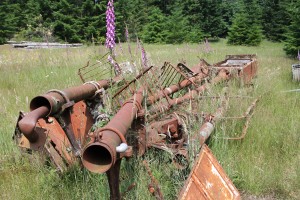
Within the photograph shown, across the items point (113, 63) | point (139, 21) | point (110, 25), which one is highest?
point (139, 21)

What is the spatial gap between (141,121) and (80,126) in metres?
0.74

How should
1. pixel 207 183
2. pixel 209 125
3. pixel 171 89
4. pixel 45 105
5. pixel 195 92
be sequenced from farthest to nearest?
pixel 195 92
pixel 171 89
pixel 209 125
pixel 207 183
pixel 45 105

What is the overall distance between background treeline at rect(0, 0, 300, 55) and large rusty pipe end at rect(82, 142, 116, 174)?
22640 mm

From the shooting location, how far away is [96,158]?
1444 mm

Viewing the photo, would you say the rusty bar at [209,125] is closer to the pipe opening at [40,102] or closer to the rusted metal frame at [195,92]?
the rusted metal frame at [195,92]

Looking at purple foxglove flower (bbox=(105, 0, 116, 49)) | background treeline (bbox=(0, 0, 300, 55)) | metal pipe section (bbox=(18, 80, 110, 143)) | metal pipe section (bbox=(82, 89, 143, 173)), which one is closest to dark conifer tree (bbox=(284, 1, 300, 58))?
purple foxglove flower (bbox=(105, 0, 116, 49))

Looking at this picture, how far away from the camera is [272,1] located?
34.6m

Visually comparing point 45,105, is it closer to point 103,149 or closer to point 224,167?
point 103,149

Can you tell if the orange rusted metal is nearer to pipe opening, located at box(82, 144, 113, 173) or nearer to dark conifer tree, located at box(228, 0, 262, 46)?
pipe opening, located at box(82, 144, 113, 173)

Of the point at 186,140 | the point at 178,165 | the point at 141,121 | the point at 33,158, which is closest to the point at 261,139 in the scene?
the point at 186,140

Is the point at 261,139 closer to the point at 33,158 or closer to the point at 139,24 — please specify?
the point at 33,158

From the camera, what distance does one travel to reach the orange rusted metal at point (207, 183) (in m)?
2.08

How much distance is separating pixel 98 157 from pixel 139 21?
32.8 m

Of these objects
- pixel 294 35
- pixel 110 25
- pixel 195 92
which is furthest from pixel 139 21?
pixel 195 92
